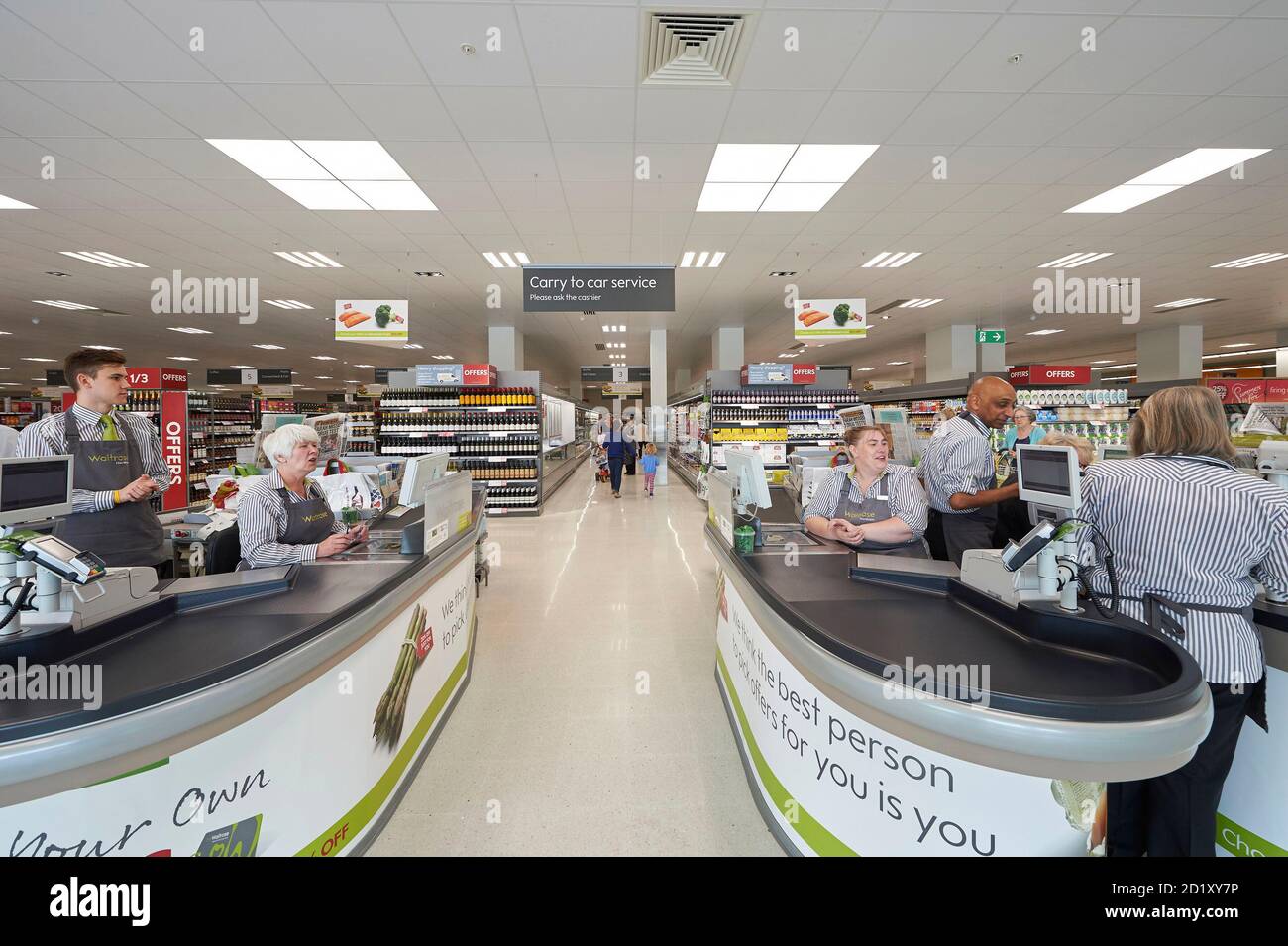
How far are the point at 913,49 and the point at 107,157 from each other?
6.16 m

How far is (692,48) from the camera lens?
11.7 ft

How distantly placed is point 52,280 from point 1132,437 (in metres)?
12.2

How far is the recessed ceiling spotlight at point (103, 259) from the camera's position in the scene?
6988 mm

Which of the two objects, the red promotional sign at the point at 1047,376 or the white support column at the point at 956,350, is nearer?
the red promotional sign at the point at 1047,376

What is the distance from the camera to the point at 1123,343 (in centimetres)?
1609

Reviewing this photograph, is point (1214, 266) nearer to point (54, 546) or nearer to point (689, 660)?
point (689, 660)

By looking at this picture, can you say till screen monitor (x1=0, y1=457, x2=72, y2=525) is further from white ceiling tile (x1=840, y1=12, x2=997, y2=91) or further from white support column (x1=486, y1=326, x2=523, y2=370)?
white support column (x1=486, y1=326, x2=523, y2=370)

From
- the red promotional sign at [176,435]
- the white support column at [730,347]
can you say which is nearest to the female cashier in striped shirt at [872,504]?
the red promotional sign at [176,435]

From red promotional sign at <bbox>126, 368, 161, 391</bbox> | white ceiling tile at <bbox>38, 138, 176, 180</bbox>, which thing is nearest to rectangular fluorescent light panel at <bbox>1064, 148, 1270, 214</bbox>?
white ceiling tile at <bbox>38, 138, 176, 180</bbox>

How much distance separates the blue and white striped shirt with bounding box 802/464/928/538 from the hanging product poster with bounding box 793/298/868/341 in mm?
5573

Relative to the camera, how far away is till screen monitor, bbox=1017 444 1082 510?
1602 mm

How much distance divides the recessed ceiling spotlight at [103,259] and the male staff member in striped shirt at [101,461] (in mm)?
5880

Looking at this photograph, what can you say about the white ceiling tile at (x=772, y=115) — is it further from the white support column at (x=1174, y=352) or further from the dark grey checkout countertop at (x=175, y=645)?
the white support column at (x=1174, y=352)
